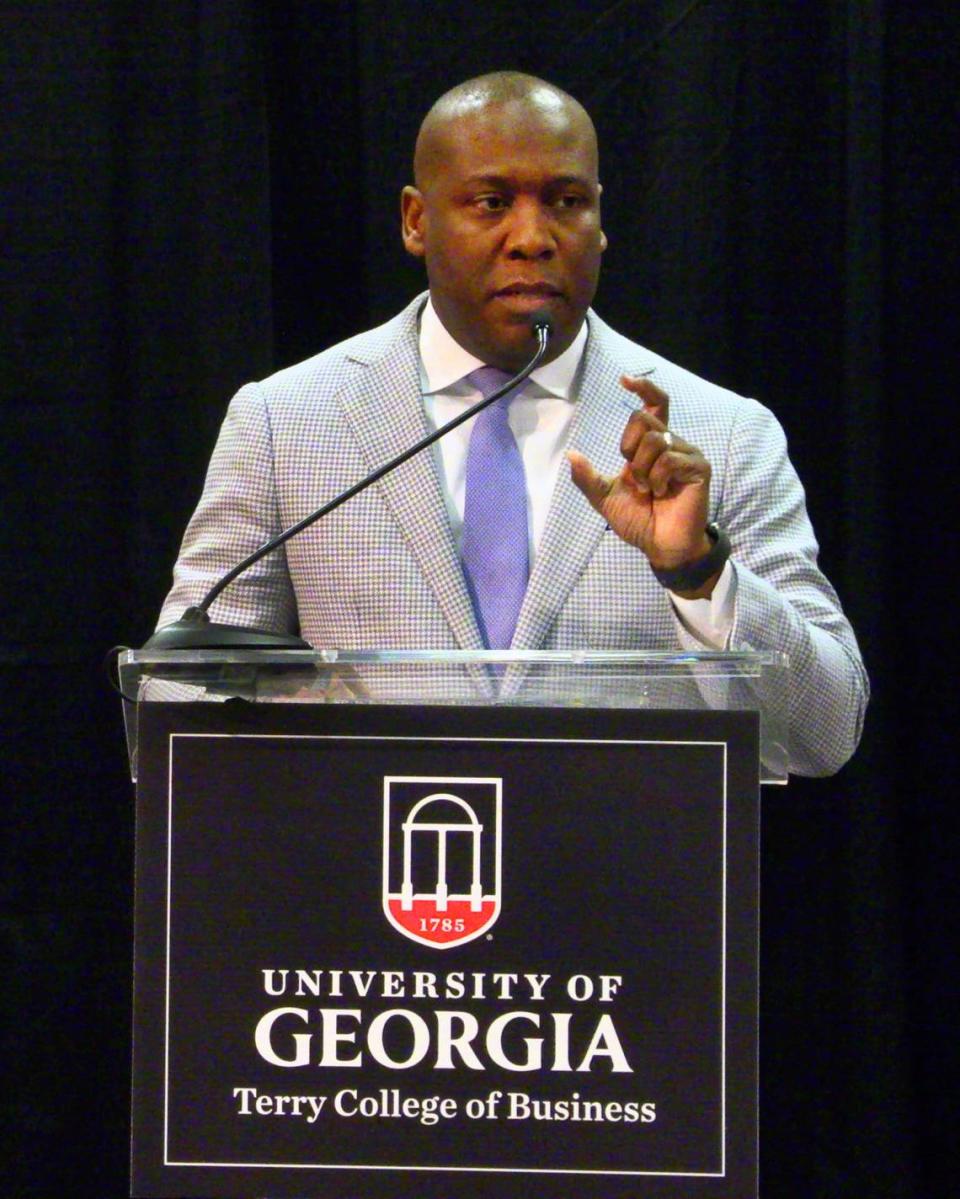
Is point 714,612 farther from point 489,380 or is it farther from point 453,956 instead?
point 489,380

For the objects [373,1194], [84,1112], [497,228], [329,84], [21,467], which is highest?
[329,84]

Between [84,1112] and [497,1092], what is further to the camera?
[84,1112]

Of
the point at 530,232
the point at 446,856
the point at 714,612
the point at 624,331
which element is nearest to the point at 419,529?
the point at 530,232

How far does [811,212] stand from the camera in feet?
8.01

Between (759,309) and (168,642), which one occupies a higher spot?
(759,309)

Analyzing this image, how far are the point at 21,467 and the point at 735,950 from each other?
5.25 ft

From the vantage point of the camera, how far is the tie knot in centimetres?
190

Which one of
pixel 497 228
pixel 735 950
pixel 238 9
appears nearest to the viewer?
pixel 735 950

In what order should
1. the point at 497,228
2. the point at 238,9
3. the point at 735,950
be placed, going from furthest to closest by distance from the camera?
the point at 238,9 → the point at 497,228 → the point at 735,950

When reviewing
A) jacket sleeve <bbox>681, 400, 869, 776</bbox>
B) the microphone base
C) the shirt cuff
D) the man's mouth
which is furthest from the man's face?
the microphone base

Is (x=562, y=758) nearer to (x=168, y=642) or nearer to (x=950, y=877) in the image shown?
(x=168, y=642)

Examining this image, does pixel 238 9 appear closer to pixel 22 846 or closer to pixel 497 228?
pixel 497 228

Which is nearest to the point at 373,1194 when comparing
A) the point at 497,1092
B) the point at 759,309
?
the point at 497,1092

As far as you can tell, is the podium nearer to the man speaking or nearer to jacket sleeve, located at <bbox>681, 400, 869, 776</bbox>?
jacket sleeve, located at <bbox>681, 400, 869, 776</bbox>
